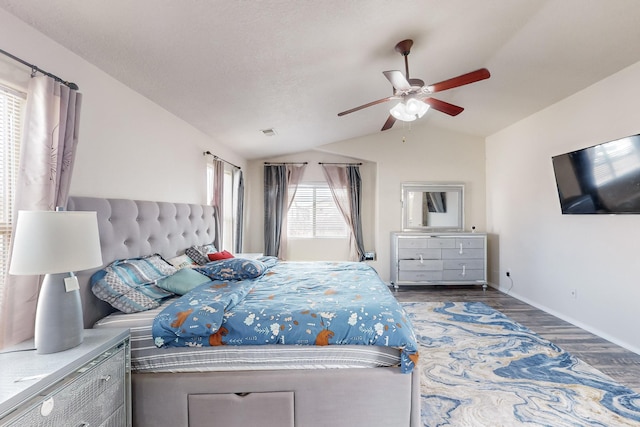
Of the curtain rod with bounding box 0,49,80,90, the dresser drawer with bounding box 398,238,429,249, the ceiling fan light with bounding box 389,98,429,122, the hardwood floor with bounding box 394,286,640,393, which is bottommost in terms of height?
the hardwood floor with bounding box 394,286,640,393

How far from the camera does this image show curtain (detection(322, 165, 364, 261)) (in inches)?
216

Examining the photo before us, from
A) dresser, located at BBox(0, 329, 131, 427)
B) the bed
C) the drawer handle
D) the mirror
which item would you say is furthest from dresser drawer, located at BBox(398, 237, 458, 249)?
the drawer handle

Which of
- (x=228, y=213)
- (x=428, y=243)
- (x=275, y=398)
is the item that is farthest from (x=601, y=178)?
(x=228, y=213)

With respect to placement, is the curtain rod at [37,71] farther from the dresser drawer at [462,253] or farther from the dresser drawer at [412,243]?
→ the dresser drawer at [462,253]

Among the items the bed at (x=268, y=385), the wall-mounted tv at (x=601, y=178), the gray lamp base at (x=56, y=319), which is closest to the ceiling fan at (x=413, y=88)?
the wall-mounted tv at (x=601, y=178)

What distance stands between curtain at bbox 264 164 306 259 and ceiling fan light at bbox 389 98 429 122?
9.96 ft

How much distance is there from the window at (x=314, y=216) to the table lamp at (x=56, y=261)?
4283 millimetres

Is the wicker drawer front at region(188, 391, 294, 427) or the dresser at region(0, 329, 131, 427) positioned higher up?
the dresser at region(0, 329, 131, 427)

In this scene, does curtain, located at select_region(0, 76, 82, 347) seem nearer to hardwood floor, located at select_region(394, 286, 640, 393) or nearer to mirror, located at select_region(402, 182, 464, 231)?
hardwood floor, located at select_region(394, 286, 640, 393)

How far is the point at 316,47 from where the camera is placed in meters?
2.23

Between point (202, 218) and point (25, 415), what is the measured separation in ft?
8.51

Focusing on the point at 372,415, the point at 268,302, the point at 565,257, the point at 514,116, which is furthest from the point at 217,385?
the point at 514,116

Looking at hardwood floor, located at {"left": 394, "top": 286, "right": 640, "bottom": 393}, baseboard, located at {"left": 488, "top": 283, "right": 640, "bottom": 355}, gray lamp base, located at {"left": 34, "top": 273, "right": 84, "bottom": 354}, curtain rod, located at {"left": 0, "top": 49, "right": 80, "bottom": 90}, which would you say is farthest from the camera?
baseboard, located at {"left": 488, "top": 283, "right": 640, "bottom": 355}

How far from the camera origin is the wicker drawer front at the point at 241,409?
5.31 ft
